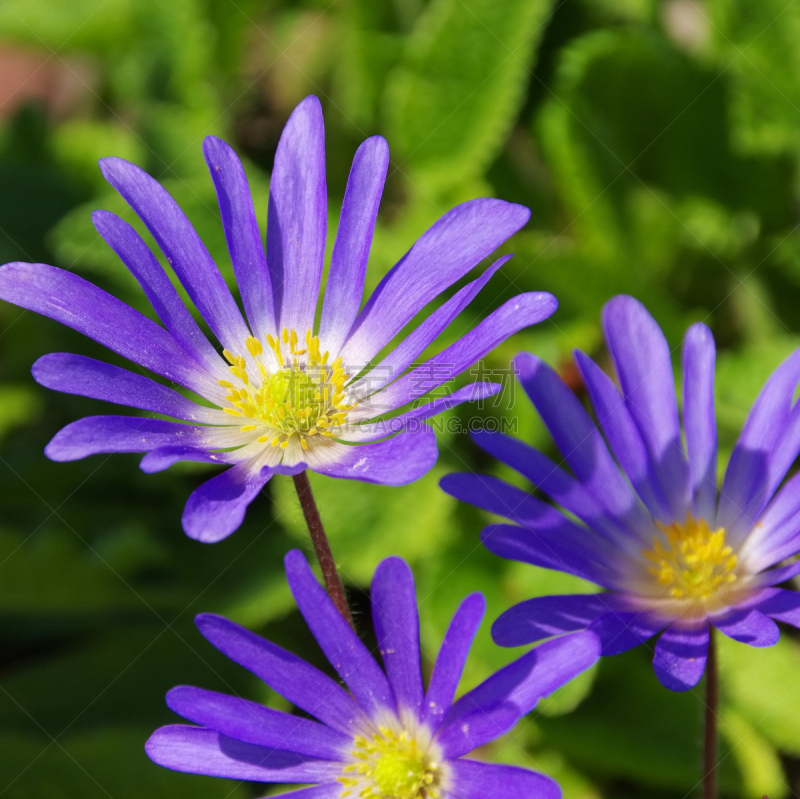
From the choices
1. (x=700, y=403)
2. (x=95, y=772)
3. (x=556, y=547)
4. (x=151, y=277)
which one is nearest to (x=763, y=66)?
(x=700, y=403)

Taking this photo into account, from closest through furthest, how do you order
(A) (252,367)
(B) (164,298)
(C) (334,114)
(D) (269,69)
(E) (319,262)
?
(B) (164,298)
(E) (319,262)
(A) (252,367)
(C) (334,114)
(D) (269,69)

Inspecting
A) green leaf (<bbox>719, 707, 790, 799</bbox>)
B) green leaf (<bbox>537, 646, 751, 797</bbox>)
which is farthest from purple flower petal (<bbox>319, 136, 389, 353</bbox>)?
green leaf (<bbox>719, 707, 790, 799</bbox>)

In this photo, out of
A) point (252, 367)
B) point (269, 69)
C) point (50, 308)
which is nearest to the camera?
point (50, 308)

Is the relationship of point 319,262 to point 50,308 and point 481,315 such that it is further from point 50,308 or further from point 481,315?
point 481,315

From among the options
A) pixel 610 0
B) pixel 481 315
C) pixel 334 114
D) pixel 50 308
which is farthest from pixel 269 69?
pixel 50 308

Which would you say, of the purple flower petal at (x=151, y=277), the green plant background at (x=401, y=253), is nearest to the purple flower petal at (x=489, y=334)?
the purple flower petal at (x=151, y=277)

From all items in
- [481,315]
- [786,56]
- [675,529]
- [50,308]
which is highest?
[786,56]

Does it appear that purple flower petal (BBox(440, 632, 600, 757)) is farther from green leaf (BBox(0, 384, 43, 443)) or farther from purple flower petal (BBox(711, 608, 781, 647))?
green leaf (BBox(0, 384, 43, 443))
